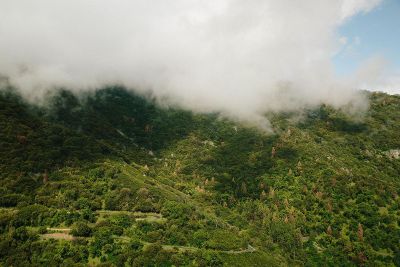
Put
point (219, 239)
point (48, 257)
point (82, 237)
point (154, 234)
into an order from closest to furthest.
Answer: point (48, 257), point (82, 237), point (154, 234), point (219, 239)

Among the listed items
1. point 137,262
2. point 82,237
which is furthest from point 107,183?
point 137,262

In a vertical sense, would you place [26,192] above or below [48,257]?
above

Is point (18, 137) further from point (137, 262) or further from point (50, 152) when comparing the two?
point (137, 262)

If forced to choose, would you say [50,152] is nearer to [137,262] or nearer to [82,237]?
[82,237]

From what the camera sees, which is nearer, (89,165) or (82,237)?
(82,237)

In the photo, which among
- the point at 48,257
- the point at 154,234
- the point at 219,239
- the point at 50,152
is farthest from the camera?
the point at 50,152

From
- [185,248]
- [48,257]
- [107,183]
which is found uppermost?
[107,183]

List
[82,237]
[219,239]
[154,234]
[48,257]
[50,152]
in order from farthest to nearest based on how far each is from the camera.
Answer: [50,152] → [219,239] → [154,234] → [82,237] → [48,257]

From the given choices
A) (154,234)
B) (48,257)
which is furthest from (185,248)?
(48,257)

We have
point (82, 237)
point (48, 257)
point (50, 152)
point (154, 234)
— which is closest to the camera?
point (48, 257)
